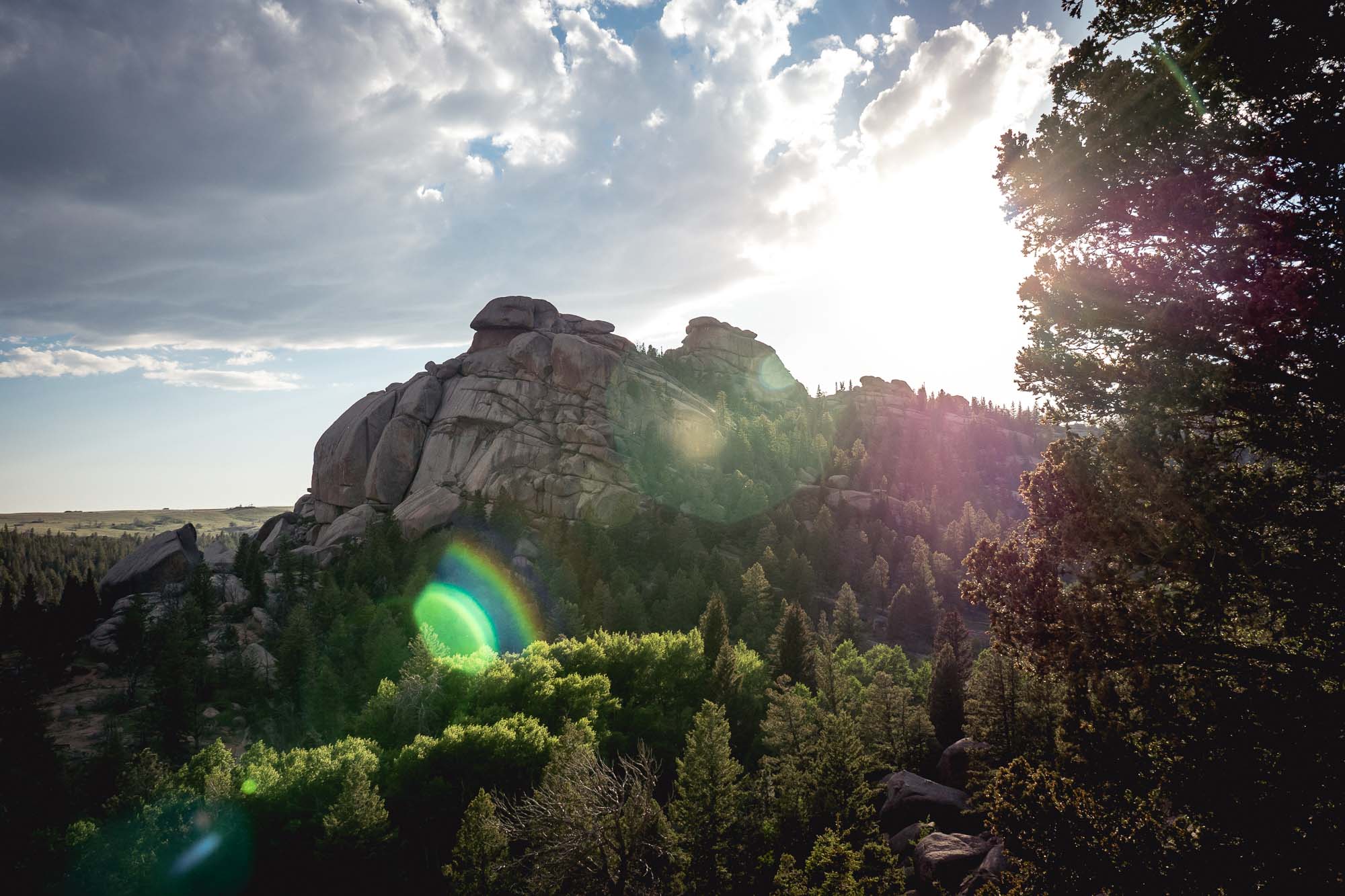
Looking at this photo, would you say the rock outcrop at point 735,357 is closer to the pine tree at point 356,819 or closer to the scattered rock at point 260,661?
the scattered rock at point 260,661

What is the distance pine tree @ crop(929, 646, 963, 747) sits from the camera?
38.4 metres

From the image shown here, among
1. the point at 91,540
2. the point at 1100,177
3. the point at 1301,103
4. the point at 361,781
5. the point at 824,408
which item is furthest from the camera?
the point at 91,540

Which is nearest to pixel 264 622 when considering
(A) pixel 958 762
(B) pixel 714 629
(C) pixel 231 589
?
(C) pixel 231 589

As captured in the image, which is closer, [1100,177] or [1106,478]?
[1106,478]

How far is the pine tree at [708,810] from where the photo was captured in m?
19.5

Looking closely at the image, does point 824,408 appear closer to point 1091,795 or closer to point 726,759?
point 726,759

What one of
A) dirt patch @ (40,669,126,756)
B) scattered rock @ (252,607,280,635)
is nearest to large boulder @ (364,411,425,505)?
scattered rock @ (252,607,280,635)

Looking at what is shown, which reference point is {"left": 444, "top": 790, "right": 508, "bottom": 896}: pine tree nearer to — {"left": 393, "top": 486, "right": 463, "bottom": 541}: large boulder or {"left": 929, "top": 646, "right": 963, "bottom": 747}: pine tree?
{"left": 929, "top": 646, "right": 963, "bottom": 747}: pine tree

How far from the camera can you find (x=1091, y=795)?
980cm

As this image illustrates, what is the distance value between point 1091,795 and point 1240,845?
6.38 ft

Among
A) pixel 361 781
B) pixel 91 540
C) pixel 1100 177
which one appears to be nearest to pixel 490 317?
pixel 361 781

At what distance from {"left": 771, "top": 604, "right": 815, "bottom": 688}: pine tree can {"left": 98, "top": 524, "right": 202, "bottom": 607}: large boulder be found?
239 feet

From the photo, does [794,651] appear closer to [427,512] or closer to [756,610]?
[756,610]

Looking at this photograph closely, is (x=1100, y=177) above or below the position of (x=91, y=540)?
above
